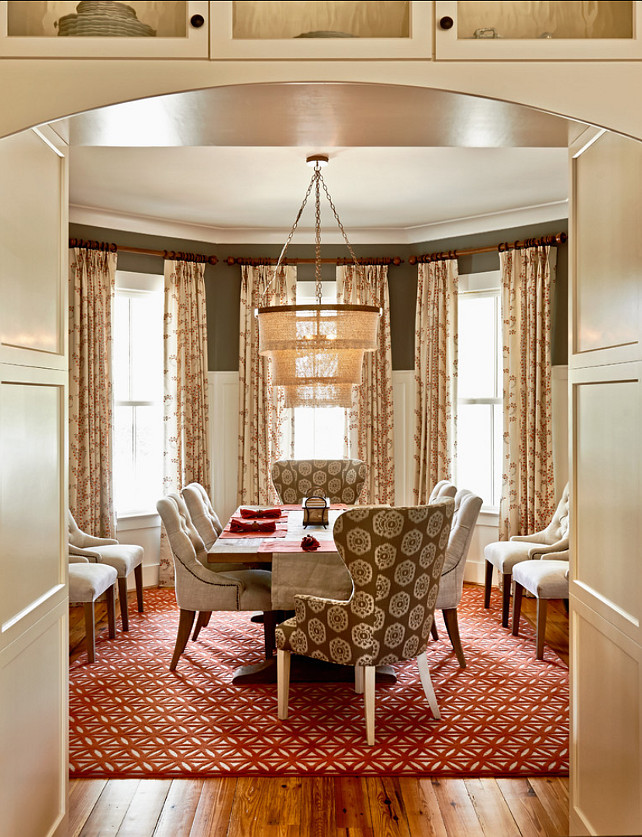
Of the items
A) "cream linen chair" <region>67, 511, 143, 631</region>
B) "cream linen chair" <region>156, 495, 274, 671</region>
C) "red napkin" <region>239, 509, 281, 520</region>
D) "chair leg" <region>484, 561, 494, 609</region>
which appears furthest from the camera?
"chair leg" <region>484, 561, 494, 609</region>

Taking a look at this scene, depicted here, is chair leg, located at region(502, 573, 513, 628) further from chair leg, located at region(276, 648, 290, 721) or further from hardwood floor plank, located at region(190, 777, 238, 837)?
hardwood floor plank, located at region(190, 777, 238, 837)

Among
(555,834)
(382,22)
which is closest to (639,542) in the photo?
(555,834)

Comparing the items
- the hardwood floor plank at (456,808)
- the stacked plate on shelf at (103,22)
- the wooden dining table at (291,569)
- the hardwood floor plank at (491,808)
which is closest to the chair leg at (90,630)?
the wooden dining table at (291,569)

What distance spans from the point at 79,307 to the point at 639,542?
16.5ft

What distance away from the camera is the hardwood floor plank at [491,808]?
9.06 ft

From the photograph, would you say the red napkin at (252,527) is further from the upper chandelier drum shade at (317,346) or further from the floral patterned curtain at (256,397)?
the floral patterned curtain at (256,397)

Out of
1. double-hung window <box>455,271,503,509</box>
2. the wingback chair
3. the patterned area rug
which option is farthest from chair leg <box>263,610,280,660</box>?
double-hung window <box>455,271,503,509</box>

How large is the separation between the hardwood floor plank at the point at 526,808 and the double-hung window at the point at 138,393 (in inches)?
167

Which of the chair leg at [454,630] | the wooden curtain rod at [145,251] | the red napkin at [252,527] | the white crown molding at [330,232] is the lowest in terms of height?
the chair leg at [454,630]

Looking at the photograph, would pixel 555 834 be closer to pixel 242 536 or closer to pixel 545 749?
pixel 545 749

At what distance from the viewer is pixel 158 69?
6.40 feet

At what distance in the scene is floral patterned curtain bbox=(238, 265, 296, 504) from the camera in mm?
6844

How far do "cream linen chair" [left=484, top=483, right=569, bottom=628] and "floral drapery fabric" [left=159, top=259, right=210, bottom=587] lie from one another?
2650mm

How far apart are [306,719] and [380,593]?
0.86 m
